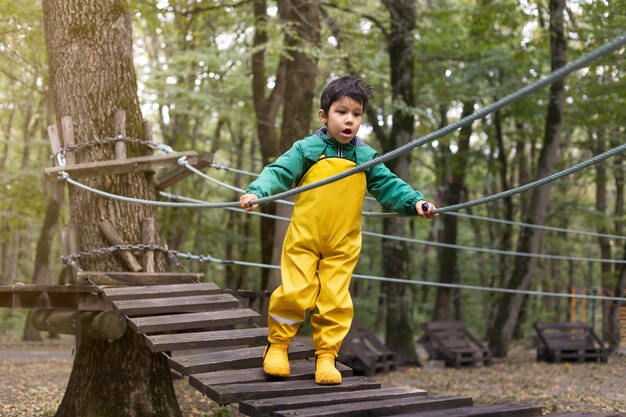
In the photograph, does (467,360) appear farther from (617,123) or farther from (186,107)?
(186,107)

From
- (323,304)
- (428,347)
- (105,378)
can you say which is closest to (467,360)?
(428,347)

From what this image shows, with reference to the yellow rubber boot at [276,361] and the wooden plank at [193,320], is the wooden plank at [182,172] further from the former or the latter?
the yellow rubber boot at [276,361]

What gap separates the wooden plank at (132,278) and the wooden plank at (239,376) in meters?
1.71

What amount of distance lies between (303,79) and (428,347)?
17.9 feet

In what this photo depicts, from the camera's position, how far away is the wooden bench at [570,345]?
13461 mm

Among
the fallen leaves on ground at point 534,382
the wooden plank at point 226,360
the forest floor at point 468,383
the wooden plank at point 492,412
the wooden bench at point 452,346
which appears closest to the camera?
the wooden plank at point 492,412

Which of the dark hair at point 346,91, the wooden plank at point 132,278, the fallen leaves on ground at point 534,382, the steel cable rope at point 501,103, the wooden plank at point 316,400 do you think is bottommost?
the fallen leaves on ground at point 534,382

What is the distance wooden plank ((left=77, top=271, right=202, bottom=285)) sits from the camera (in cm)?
566

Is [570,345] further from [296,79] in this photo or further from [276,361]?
[276,361]

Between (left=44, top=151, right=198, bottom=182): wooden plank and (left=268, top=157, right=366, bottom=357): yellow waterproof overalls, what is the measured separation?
2.34 m

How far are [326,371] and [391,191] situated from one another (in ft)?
3.34

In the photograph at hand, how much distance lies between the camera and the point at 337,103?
4027 mm

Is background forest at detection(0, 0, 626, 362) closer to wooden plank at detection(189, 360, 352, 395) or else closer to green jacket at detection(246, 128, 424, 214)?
green jacket at detection(246, 128, 424, 214)

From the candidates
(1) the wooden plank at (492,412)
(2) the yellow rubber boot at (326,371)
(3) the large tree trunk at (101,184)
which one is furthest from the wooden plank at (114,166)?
(1) the wooden plank at (492,412)
